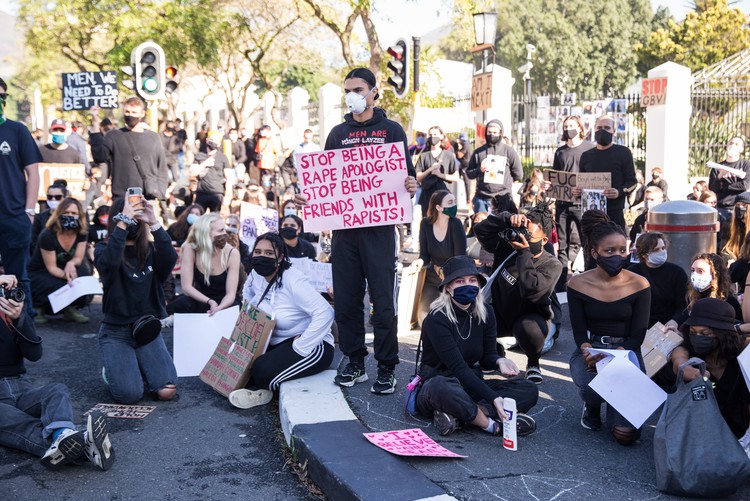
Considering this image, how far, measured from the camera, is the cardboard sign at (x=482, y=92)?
1462cm

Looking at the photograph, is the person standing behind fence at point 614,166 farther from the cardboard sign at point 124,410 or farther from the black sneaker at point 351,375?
the cardboard sign at point 124,410

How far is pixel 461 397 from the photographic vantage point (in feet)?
17.0

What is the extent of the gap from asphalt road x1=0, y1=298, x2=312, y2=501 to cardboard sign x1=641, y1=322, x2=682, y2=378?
2.08m

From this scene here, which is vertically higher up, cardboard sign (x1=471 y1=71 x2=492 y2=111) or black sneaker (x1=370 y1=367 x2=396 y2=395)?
cardboard sign (x1=471 y1=71 x2=492 y2=111)

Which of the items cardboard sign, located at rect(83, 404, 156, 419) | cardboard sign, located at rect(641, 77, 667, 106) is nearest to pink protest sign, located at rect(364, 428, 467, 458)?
cardboard sign, located at rect(83, 404, 156, 419)

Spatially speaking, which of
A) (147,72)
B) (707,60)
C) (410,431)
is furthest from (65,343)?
(707,60)

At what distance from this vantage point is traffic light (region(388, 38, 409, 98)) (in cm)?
1513

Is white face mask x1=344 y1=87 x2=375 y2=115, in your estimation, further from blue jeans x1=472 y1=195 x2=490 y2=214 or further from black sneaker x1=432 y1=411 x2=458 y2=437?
blue jeans x1=472 y1=195 x2=490 y2=214

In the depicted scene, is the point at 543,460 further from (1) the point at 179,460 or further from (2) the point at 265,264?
(2) the point at 265,264

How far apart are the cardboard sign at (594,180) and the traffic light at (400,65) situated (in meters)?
6.20

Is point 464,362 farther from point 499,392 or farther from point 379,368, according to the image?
point 379,368

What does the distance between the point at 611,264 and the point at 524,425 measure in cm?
115

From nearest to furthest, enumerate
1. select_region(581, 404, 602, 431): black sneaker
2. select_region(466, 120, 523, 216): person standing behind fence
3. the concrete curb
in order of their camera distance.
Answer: the concrete curb, select_region(581, 404, 602, 431): black sneaker, select_region(466, 120, 523, 216): person standing behind fence

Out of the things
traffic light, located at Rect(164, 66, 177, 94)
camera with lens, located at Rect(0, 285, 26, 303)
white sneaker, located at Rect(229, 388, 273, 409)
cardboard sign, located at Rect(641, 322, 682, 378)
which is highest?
traffic light, located at Rect(164, 66, 177, 94)
